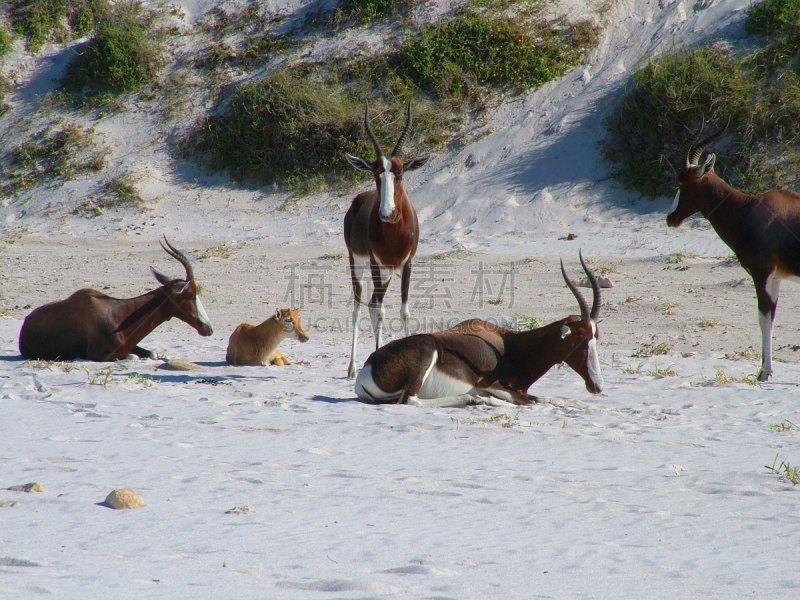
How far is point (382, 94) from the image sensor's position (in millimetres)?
21609

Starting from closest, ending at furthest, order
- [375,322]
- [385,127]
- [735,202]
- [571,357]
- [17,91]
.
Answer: [571,357] < [735,202] < [375,322] < [385,127] < [17,91]

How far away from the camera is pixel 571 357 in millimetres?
6914

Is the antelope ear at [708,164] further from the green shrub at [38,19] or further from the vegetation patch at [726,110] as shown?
the green shrub at [38,19]

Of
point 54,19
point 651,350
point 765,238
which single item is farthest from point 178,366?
point 54,19

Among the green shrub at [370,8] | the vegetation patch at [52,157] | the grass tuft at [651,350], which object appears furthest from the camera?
the green shrub at [370,8]

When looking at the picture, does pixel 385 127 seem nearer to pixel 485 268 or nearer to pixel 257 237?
pixel 257 237

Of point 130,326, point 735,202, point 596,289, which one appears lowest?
point 130,326

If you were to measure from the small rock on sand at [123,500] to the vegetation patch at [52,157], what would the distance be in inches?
755

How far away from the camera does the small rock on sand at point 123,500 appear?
3.74 m

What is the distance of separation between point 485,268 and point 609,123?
6.98m

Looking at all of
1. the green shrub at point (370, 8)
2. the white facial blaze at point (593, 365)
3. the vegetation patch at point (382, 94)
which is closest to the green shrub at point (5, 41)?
the vegetation patch at point (382, 94)

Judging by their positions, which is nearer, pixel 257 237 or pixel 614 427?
pixel 614 427

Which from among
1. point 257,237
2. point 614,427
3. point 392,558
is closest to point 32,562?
point 392,558

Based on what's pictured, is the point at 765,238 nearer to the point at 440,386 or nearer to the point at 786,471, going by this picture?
the point at 440,386
